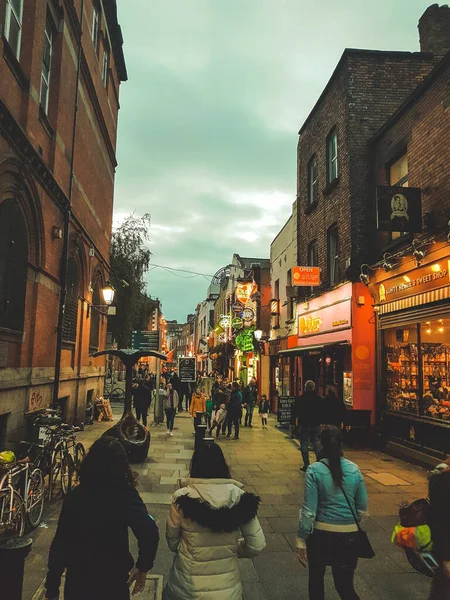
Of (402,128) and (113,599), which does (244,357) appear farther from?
(113,599)

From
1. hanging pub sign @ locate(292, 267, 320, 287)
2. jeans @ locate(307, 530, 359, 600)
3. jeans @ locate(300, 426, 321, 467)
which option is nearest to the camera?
jeans @ locate(307, 530, 359, 600)

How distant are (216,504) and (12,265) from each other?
321 inches

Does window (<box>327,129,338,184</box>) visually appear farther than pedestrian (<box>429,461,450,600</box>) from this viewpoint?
Yes

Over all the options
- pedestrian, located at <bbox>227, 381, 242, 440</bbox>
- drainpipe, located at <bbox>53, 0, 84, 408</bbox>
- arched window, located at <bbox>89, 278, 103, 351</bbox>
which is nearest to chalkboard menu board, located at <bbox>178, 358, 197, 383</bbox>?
arched window, located at <bbox>89, 278, 103, 351</bbox>

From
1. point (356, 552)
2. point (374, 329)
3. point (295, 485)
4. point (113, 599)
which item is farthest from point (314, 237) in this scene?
point (113, 599)

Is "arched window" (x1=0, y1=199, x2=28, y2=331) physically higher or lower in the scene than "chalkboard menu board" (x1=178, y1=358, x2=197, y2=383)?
higher

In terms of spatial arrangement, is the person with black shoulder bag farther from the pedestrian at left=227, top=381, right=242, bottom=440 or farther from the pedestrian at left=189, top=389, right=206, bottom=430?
the pedestrian at left=227, top=381, right=242, bottom=440

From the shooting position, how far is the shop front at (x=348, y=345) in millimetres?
13516

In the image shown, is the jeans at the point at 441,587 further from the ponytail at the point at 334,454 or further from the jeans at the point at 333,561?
the ponytail at the point at 334,454

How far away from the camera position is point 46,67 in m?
12.0

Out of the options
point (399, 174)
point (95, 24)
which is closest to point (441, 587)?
point (399, 174)

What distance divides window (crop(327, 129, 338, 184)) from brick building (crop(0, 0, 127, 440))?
8360 millimetres

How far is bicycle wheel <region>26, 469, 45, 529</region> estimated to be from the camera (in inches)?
245

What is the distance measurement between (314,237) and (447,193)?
809cm
